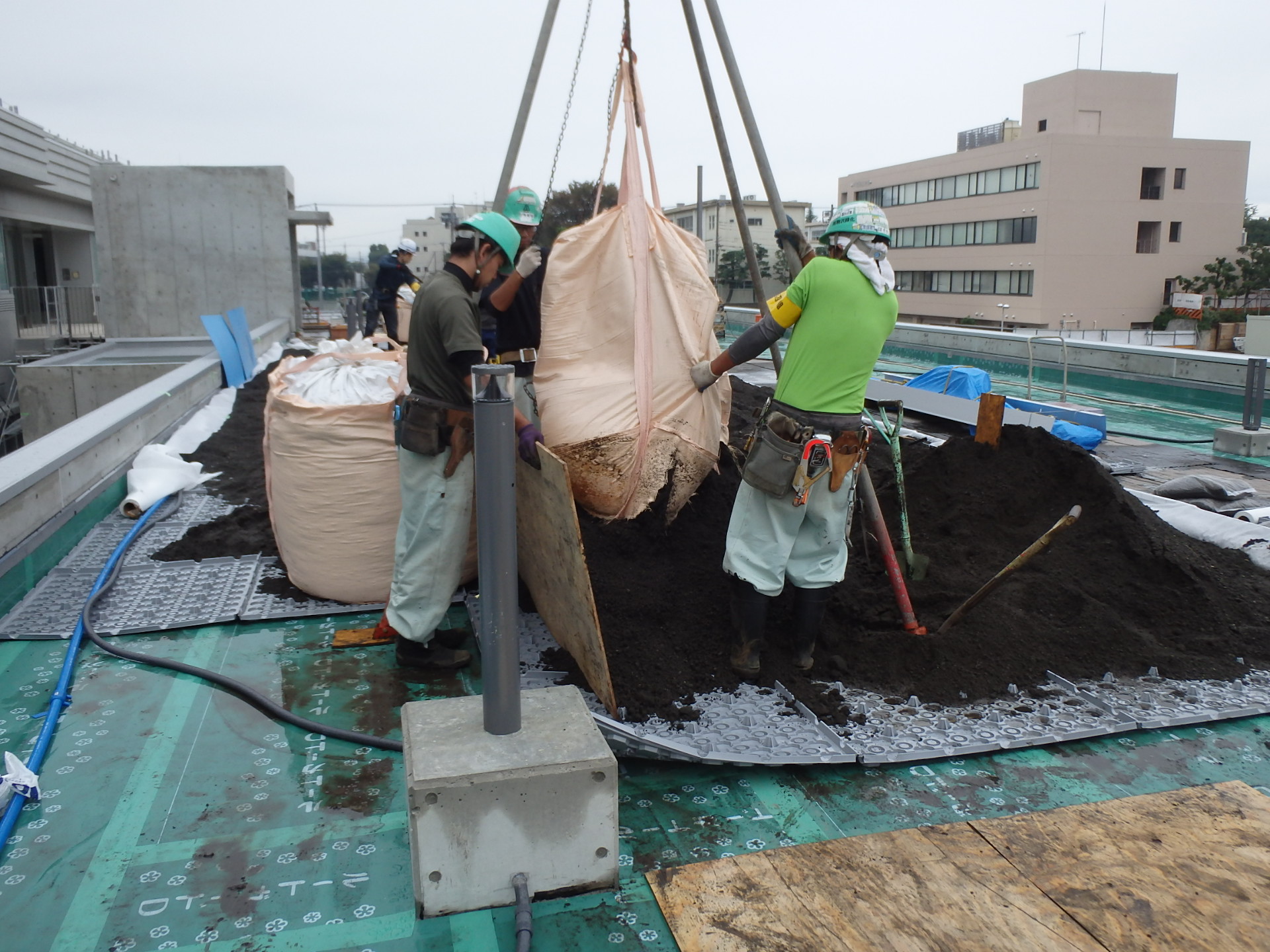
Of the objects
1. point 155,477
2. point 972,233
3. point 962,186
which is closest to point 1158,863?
point 155,477

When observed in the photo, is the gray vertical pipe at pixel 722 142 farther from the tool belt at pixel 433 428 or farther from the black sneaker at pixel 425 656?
the black sneaker at pixel 425 656

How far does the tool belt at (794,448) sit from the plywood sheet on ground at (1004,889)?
1032mm

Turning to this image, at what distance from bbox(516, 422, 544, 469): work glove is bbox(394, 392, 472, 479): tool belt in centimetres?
27

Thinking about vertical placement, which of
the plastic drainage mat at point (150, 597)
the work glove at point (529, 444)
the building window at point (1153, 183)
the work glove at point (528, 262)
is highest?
the building window at point (1153, 183)

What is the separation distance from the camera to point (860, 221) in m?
2.77

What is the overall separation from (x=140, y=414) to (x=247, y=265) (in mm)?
13432

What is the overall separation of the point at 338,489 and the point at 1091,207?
33957 millimetres

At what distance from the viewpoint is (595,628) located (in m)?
2.39

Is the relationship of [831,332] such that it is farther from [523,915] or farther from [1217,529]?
[1217,529]

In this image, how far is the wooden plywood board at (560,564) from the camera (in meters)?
2.38

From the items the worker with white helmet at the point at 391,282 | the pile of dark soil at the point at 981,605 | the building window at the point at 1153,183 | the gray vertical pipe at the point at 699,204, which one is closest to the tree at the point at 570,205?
the gray vertical pipe at the point at 699,204

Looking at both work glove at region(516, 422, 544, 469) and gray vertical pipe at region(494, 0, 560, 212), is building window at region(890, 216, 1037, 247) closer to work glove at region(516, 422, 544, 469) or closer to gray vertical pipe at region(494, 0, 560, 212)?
gray vertical pipe at region(494, 0, 560, 212)

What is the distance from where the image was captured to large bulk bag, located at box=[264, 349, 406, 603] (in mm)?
3340

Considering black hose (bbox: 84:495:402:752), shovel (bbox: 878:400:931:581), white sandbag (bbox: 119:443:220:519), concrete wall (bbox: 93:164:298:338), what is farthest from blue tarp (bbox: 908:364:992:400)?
concrete wall (bbox: 93:164:298:338)
